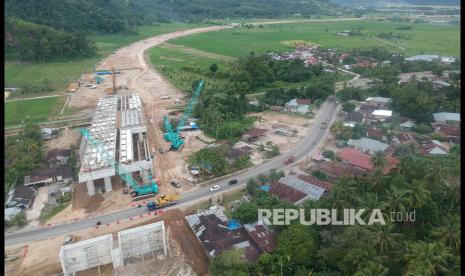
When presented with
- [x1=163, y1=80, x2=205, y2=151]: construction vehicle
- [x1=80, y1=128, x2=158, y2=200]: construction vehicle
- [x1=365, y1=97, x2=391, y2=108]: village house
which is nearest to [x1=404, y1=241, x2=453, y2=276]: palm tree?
[x1=80, y1=128, x2=158, y2=200]: construction vehicle

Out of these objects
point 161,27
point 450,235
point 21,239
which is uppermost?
point 161,27

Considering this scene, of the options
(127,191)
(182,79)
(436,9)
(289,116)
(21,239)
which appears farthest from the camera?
(436,9)

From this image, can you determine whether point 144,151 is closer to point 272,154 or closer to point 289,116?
point 272,154

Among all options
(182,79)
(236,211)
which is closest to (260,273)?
(236,211)

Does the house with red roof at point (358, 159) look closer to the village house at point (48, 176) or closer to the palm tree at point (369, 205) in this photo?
the palm tree at point (369, 205)

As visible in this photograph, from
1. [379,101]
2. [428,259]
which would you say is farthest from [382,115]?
[428,259]

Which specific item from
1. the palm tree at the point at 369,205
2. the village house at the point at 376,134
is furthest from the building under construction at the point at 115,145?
the village house at the point at 376,134

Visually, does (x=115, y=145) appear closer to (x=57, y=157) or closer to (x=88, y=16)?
(x=57, y=157)
